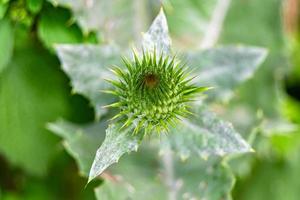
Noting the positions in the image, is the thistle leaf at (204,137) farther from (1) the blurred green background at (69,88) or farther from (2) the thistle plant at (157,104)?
(1) the blurred green background at (69,88)

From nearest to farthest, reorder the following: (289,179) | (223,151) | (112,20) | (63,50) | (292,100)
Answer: (223,151)
(63,50)
(112,20)
(289,179)
(292,100)

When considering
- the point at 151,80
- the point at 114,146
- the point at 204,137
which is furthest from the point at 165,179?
the point at 151,80

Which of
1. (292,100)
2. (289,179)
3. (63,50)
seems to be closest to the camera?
(63,50)

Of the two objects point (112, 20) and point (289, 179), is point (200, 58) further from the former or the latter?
point (289, 179)

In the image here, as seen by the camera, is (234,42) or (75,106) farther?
(234,42)

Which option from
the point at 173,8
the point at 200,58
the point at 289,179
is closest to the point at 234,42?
the point at 173,8

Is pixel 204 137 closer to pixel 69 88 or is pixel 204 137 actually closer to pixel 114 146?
pixel 114 146
